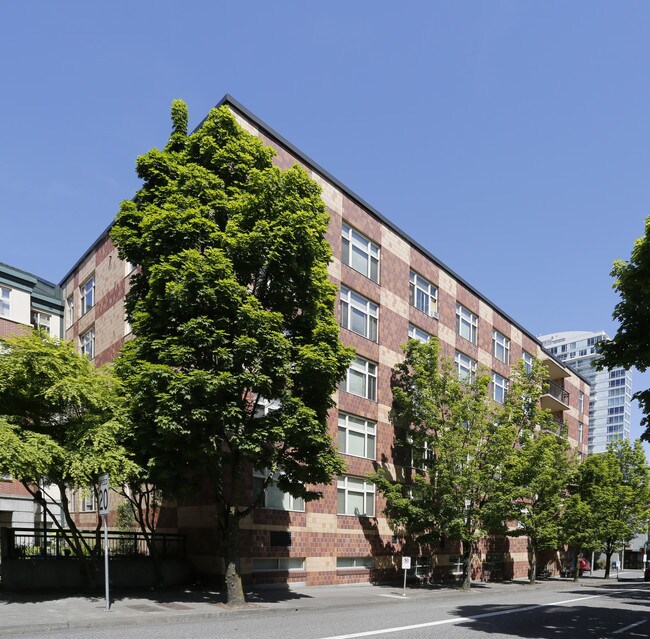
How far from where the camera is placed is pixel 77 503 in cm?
3431

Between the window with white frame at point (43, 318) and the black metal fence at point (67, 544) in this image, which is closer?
the black metal fence at point (67, 544)

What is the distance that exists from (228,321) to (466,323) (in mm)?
25323

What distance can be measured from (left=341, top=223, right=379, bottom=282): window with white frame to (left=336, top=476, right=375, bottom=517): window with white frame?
360 inches

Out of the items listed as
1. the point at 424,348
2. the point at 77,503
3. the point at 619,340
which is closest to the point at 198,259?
the point at 619,340

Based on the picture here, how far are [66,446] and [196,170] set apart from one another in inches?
317

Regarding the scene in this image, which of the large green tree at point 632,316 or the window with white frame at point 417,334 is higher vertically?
the window with white frame at point 417,334

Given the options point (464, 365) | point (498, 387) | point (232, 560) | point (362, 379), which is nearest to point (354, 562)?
point (362, 379)

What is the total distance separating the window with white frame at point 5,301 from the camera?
3712 centimetres

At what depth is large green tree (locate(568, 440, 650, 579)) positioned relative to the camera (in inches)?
1741

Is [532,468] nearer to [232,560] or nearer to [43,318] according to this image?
[232,560]

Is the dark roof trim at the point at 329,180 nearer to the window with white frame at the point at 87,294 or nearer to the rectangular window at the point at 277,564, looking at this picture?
the window with white frame at the point at 87,294

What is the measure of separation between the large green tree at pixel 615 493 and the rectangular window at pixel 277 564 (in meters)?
22.6

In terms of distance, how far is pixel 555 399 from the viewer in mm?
52781

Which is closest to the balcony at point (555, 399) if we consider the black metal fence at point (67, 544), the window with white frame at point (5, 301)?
the black metal fence at point (67, 544)
